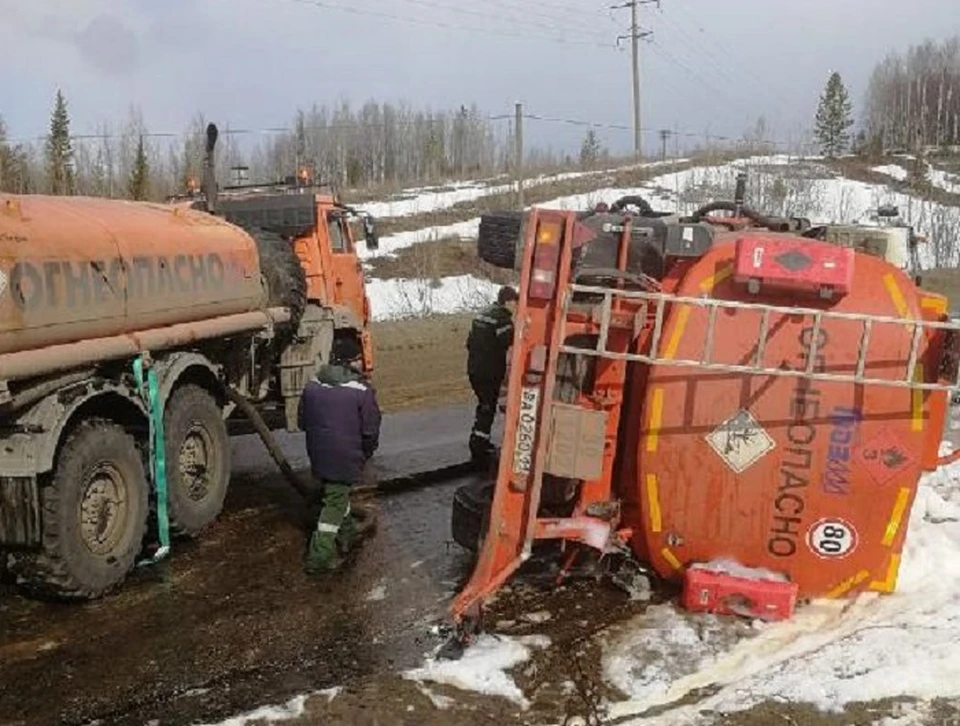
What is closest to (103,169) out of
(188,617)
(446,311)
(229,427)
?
(446,311)

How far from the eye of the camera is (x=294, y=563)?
698 centimetres

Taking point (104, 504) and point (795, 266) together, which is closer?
point (795, 266)

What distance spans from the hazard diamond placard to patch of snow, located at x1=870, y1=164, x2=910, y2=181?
1958 inches

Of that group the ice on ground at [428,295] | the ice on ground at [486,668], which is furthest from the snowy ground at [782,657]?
the ice on ground at [428,295]

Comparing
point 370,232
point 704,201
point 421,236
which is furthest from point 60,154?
point 370,232

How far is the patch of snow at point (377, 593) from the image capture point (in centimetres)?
627

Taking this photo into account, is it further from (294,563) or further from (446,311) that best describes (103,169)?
(294,563)

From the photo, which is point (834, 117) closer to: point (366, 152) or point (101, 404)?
point (366, 152)

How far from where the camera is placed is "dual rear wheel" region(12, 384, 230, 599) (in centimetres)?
602

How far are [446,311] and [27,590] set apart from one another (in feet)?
68.6

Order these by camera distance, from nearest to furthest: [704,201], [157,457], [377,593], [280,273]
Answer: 1. [377,593]
2. [157,457]
3. [280,273]
4. [704,201]

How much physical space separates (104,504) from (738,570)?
12.1 feet

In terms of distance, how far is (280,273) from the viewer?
29.5ft

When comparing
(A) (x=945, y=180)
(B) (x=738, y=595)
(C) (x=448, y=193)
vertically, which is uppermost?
(A) (x=945, y=180)
